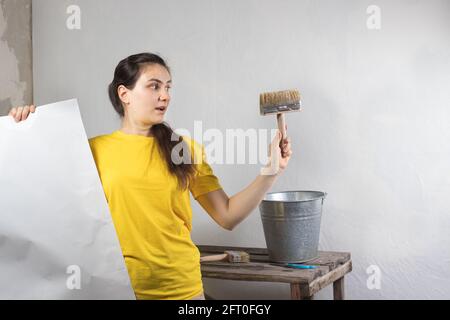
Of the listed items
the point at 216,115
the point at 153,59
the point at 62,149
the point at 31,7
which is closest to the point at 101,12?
the point at 31,7

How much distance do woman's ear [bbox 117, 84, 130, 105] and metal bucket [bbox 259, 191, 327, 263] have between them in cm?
83

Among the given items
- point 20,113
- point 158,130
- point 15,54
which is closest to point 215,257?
point 158,130

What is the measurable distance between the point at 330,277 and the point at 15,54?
2.22 meters

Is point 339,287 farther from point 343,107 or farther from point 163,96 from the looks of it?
point 163,96

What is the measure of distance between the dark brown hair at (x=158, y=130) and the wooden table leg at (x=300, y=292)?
71cm

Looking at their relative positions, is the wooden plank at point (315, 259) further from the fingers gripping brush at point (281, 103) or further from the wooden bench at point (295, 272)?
the fingers gripping brush at point (281, 103)

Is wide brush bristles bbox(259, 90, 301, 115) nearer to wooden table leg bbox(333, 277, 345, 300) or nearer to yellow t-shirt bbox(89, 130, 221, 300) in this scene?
yellow t-shirt bbox(89, 130, 221, 300)

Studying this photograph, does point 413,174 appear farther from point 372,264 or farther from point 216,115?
point 216,115

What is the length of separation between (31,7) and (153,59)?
1954mm

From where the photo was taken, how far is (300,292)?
2.10 meters

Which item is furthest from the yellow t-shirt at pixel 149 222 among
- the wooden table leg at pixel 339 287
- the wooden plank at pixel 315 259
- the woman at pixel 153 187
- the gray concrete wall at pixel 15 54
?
the gray concrete wall at pixel 15 54

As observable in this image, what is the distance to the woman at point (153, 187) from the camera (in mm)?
1569

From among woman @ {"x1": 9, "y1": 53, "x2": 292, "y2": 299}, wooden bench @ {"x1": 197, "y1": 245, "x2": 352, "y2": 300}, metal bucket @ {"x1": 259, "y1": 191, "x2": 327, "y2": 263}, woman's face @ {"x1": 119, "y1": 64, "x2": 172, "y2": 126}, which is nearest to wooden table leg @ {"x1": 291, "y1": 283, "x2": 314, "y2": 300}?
wooden bench @ {"x1": 197, "y1": 245, "x2": 352, "y2": 300}

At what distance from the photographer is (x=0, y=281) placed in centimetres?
139
